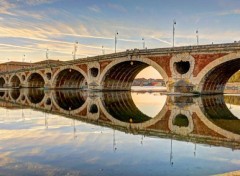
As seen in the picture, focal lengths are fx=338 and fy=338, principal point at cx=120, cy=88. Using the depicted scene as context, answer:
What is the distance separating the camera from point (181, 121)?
21.7 meters

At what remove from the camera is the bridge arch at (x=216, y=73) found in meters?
43.0

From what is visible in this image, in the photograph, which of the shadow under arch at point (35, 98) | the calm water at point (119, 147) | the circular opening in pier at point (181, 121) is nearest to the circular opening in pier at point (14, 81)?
the shadow under arch at point (35, 98)

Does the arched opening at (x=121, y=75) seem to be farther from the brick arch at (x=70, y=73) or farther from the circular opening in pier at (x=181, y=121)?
the circular opening in pier at (x=181, y=121)

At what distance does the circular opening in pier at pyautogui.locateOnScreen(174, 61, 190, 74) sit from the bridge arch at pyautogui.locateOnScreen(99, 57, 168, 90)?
565cm

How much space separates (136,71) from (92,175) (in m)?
61.6

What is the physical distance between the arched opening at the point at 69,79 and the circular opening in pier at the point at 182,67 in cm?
3496

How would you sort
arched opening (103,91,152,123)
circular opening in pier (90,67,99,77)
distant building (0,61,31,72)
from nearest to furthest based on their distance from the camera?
1. arched opening (103,91,152,123)
2. circular opening in pier (90,67,99,77)
3. distant building (0,61,31,72)

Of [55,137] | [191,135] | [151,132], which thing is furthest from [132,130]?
[55,137]

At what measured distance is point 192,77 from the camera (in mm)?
46906

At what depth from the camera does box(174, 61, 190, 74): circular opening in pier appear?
4919 cm

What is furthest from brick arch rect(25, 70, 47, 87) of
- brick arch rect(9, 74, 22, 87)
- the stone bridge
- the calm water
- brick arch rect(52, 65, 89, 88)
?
the calm water

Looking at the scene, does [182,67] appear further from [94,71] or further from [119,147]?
[119,147]

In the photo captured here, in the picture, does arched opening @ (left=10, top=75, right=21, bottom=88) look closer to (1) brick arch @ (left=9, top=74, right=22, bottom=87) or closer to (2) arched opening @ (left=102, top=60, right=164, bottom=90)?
(1) brick arch @ (left=9, top=74, right=22, bottom=87)

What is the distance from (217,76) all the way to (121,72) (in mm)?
22646
